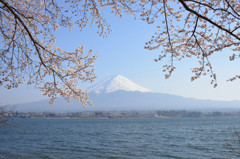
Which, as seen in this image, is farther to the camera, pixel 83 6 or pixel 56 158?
pixel 56 158

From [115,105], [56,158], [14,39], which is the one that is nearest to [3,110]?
[14,39]

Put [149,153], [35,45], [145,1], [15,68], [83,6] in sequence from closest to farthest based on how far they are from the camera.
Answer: [145,1] < [83,6] < [35,45] < [15,68] < [149,153]

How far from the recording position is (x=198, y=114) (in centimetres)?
9644

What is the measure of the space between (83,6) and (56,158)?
10371mm

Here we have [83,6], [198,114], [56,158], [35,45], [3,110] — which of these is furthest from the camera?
[198,114]

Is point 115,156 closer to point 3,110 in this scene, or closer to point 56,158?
point 56,158

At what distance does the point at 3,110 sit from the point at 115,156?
8721mm

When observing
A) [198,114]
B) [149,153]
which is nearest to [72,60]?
[149,153]

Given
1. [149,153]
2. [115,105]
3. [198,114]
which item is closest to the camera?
[149,153]

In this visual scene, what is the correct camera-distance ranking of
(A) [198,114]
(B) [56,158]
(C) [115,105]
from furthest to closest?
(C) [115,105] → (A) [198,114] → (B) [56,158]

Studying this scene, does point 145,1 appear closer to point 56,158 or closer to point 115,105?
point 56,158

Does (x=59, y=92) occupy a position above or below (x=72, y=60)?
below

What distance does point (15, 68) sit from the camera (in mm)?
4500

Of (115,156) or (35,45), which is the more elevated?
(35,45)
